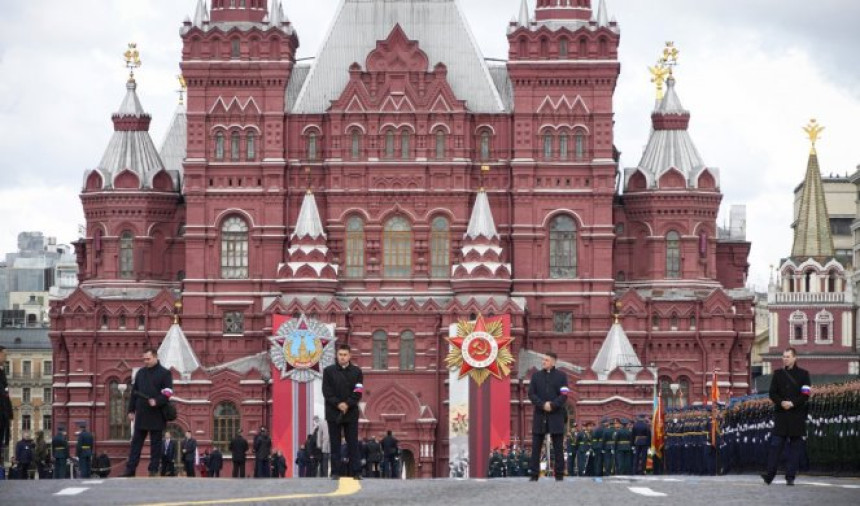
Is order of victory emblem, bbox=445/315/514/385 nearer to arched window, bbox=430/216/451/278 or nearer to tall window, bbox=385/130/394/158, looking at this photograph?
arched window, bbox=430/216/451/278

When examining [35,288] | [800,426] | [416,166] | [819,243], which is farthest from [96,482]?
[35,288]

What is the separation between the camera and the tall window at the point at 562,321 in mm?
103812

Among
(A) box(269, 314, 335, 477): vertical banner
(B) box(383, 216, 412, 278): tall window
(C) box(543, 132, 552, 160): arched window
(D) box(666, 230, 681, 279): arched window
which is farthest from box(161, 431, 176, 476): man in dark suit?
(D) box(666, 230, 681, 279): arched window

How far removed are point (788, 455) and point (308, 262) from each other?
61349 mm

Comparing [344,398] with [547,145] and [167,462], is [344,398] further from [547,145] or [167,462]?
[547,145]

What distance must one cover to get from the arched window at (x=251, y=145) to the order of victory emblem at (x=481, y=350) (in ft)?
38.4

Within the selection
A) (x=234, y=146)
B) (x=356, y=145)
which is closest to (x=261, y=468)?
(x=356, y=145)

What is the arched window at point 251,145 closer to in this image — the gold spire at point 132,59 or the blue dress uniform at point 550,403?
the gold spire at point 132,59

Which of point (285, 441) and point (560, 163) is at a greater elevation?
point (560, 163)

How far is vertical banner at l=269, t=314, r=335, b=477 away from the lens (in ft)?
324

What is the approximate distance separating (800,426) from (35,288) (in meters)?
148

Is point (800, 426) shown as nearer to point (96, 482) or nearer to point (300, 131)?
point (96, 482)

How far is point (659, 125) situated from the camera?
109m

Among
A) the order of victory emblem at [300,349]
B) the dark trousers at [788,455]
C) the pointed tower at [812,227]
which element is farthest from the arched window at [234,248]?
the dark trousers at [788,455]
